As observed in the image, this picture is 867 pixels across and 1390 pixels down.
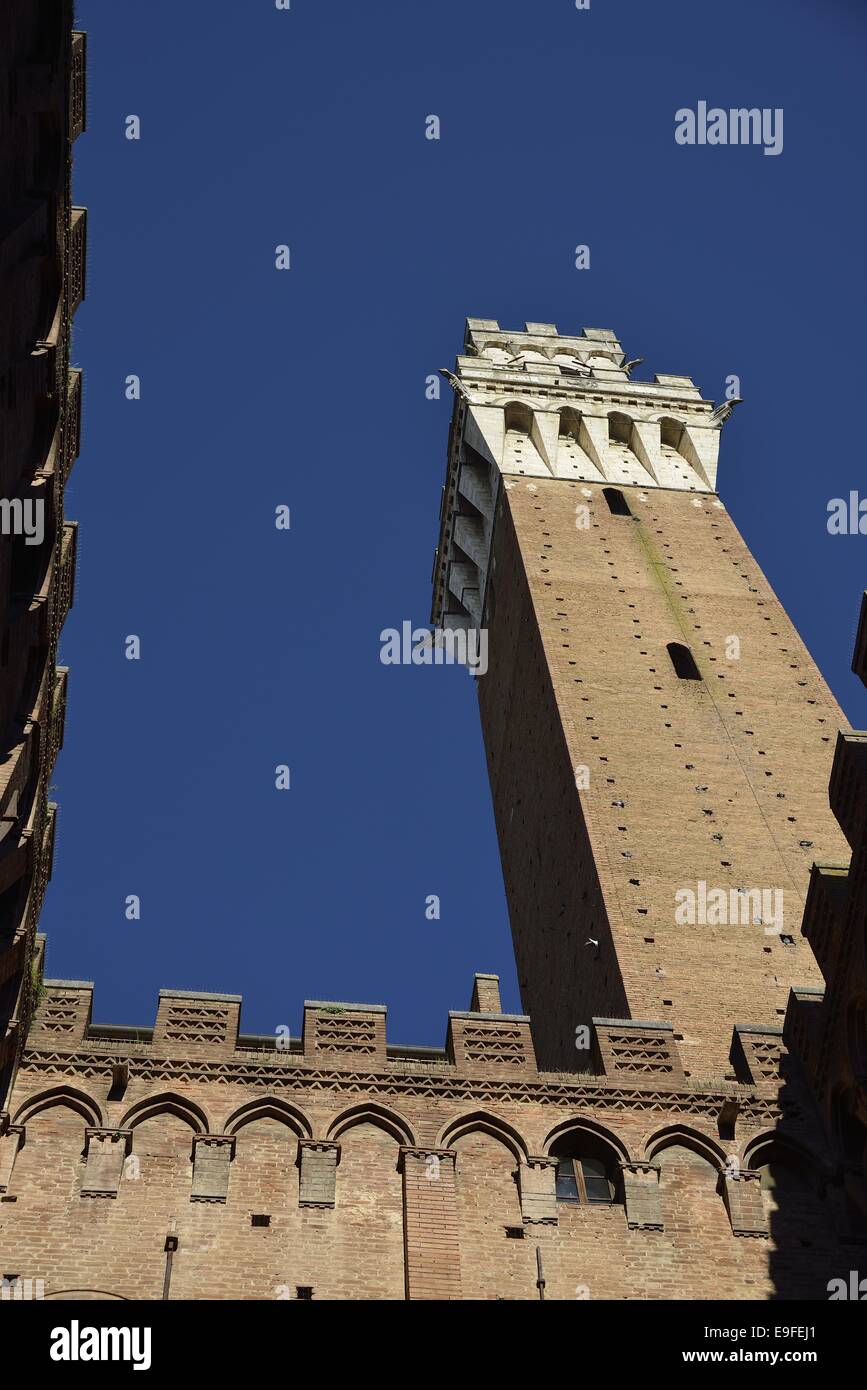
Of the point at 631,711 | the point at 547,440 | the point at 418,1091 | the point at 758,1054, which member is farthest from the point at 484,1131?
the point at 547,440

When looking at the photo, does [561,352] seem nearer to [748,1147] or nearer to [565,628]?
[565,628]

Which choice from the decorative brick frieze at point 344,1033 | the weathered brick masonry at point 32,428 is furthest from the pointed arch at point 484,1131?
the weathered brick masonry at point 32,428

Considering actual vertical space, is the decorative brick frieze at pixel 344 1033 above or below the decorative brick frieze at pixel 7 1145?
above

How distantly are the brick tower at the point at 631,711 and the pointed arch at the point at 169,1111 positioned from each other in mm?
6161

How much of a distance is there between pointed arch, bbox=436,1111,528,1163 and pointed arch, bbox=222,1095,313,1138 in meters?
1.35

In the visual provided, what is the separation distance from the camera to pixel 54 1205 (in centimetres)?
1480

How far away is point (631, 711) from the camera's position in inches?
1028

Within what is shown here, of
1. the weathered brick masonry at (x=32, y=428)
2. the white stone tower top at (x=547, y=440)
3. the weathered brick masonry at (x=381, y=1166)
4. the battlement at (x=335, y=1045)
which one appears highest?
the white stone tower top at (x=547, y=440)

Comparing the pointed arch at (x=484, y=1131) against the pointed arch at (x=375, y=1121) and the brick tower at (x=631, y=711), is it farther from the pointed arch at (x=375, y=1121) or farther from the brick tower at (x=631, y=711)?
the brick tower at (x=631, y=711)

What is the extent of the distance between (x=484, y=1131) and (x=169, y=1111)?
124 inches

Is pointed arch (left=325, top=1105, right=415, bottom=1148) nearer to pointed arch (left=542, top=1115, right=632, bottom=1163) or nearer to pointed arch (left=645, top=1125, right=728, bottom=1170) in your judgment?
pointed arch (left=542, top=1115, right=632, bottom=1163)

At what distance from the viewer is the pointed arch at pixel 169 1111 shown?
52.2 feet
